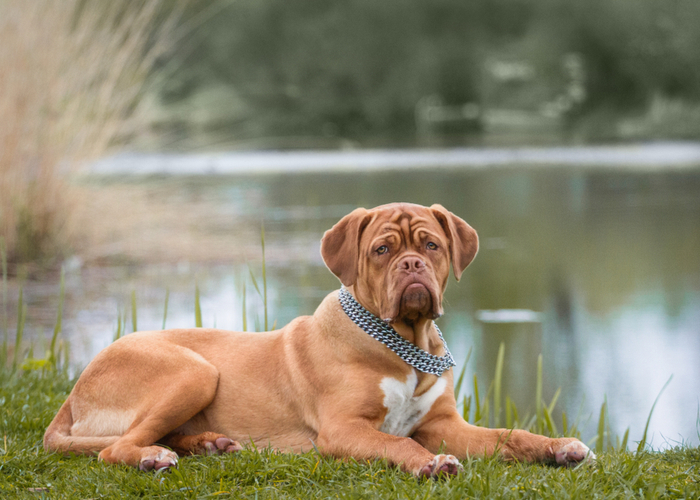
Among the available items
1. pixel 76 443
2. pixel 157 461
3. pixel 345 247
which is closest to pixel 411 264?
pixel 345 247

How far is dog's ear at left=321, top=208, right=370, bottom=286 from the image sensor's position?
10.5 ft

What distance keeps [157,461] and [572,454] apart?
62.7 inches

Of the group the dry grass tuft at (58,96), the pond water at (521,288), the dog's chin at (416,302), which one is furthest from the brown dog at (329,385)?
the dry grass tuft at (58,96)

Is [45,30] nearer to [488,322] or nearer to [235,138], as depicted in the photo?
[235,138]

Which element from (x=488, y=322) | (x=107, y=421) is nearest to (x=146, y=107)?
(x=488, y=322)

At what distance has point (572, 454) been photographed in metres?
2.88

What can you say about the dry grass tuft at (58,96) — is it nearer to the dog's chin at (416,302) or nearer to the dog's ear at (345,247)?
the dog's ear at (345,247)

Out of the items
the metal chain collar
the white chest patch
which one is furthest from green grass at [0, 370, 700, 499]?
the metal chain collar

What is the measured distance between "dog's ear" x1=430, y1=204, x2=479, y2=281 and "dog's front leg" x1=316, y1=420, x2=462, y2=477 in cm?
76

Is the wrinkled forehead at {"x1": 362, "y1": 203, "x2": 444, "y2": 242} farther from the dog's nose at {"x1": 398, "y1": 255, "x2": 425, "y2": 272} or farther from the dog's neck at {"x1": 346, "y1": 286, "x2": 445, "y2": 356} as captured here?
the dog's neck at {"x1": 346, "y1": 286, "x2": 445, "y2": 356}

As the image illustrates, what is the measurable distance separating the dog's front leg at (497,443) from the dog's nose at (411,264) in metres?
0.68

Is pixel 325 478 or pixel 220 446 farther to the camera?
pixel 220 446

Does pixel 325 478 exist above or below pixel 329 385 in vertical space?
below

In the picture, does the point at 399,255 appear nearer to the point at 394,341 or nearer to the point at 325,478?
the point at 394,341
